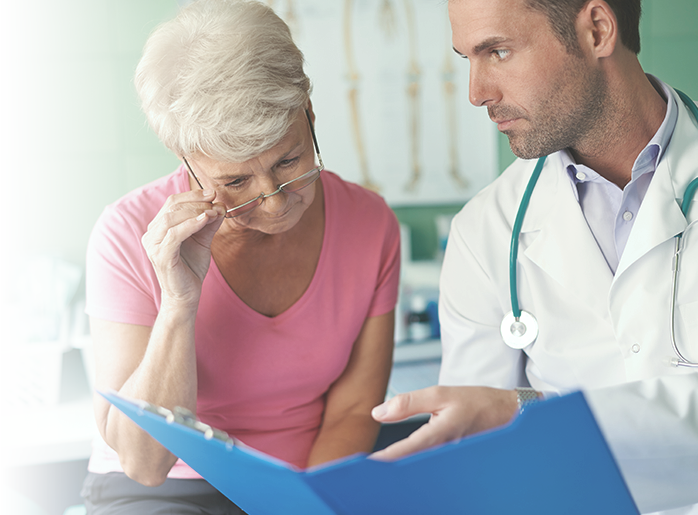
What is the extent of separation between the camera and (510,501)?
615mm

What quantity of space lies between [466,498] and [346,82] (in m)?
1.96

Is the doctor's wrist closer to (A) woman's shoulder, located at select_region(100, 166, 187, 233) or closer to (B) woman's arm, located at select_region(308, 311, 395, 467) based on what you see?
(B) woman's arm, located at select_region(308, 311, 395, 467)

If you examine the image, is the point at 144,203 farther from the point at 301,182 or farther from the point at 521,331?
the point at 521,331

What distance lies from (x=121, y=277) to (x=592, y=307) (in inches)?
34.6

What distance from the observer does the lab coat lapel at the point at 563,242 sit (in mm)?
1095

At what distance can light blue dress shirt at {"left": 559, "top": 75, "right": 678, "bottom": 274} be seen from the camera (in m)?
1.08

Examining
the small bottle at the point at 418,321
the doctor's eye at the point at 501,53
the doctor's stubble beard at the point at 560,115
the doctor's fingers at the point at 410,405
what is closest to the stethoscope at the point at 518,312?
the doctor's stubble beard at the point at 560,115

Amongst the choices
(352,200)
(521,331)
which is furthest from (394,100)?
Result: (521,331)

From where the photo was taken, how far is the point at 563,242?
113 cm

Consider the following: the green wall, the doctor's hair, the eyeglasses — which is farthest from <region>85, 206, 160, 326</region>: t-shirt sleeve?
the green wall

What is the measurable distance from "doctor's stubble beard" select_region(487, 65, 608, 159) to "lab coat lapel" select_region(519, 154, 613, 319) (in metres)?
0.11

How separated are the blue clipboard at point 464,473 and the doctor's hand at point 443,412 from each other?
2.5 inches

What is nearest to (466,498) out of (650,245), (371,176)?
(650,245)

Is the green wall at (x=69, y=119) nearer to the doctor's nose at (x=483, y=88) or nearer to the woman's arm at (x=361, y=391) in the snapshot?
the woman's arm at (x=361, y=391)
